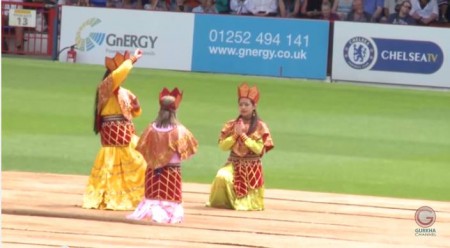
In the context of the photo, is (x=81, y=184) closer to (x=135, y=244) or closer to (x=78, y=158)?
(x=78, y=158)

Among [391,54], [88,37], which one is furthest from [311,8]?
[88,37]

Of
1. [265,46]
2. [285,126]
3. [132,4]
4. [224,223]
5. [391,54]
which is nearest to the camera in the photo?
[224,223]

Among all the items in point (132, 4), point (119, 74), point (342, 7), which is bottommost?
point (119, 74)

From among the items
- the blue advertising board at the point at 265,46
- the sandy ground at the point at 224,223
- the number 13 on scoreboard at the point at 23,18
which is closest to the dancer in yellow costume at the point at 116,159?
the sandy ground at the point at 224,223

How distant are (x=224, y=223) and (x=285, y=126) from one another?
8557mm

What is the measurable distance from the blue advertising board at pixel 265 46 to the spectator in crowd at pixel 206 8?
2.16m

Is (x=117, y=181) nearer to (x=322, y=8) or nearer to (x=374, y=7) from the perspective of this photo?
(x=322, y=8)

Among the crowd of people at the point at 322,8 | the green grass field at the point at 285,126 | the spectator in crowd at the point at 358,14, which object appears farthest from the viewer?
the spectator in crowd at the point at 358,14

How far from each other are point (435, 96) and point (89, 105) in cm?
724

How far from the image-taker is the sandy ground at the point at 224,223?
1054cm

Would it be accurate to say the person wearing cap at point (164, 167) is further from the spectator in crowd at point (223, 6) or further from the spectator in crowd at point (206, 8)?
the spectator in crowd at point (223, 6)

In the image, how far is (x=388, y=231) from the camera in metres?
11.5

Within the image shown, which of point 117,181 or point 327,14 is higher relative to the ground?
point 327,14

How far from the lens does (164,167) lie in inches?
452
